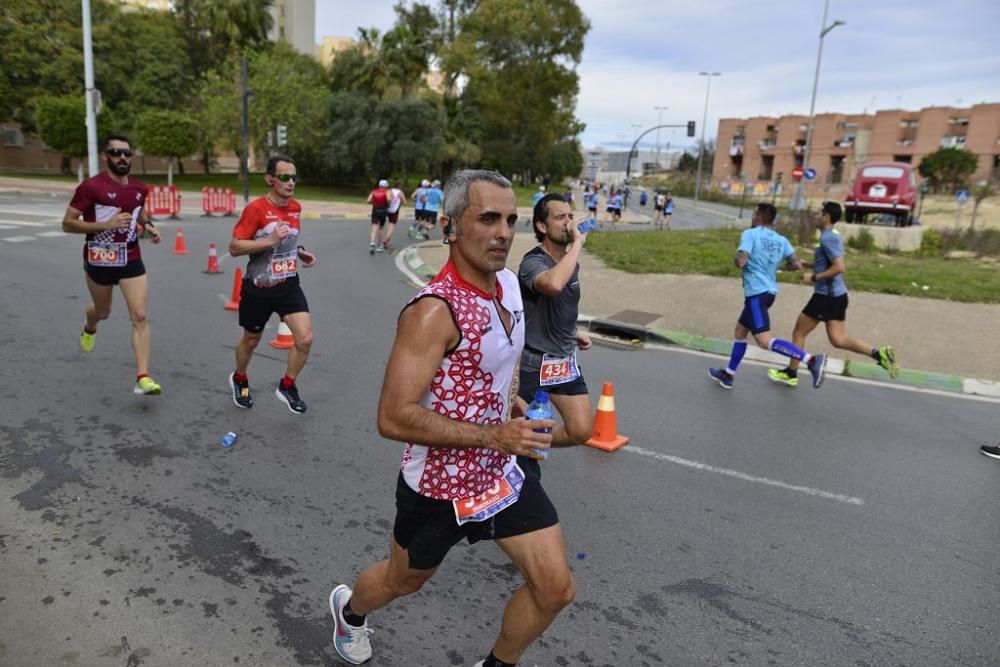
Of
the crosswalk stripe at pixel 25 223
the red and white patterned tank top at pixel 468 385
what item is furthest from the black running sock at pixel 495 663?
the crosswalk stripe at pixel 25 223

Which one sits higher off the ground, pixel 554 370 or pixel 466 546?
pixel 554 370

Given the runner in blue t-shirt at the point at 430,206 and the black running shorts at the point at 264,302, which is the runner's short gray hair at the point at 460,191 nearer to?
the black running shorts at the point at 264,302

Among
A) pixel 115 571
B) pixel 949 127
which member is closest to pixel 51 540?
pixel 115 571

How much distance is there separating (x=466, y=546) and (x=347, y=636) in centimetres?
111

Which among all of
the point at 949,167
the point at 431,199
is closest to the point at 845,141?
the point at 949,167

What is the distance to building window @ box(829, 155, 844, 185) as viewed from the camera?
84.0 meters

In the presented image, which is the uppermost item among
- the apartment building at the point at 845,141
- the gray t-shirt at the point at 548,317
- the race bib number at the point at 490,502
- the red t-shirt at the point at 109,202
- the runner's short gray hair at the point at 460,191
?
the apartment building at the point at 845,141

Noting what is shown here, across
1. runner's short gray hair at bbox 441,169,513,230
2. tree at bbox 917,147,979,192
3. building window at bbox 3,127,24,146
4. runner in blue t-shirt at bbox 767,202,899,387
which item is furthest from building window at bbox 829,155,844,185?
runner's short gray hair at bbox 441,169,513,230

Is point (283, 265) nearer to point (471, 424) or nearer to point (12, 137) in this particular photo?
point (471, 424)

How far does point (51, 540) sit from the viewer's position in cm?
351

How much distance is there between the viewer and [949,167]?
6166 centimetres

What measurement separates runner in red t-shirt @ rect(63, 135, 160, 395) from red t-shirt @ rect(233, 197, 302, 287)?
96 cm

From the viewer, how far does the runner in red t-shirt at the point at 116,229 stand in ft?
17.2

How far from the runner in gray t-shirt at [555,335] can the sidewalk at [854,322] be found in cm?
535
